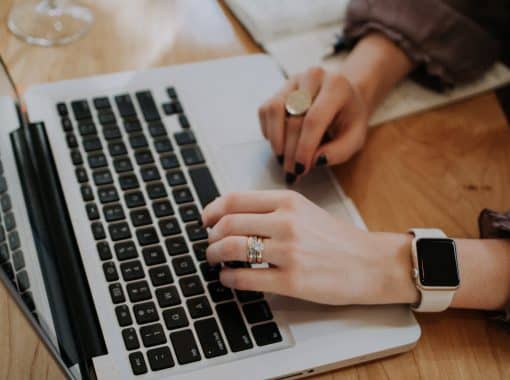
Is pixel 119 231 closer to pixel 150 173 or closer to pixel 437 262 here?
pixel 150 173

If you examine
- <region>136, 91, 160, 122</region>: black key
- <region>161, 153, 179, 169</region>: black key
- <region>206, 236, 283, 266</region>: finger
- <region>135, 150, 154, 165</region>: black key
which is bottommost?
<region>135, 150, 154, 165</region>: black key

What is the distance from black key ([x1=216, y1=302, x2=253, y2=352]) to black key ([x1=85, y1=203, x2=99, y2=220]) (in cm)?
17

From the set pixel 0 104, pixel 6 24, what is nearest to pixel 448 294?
pixel 0 104

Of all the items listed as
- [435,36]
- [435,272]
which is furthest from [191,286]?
[435,36]

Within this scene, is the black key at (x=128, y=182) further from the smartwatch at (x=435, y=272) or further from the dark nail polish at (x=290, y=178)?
the smartwatch at (x=435, y=272)

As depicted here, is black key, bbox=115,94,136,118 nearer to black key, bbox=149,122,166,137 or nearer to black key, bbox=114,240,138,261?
black key, bbox=149,122,166,137


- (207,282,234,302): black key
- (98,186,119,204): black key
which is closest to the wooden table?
(207,282,234,302): black key

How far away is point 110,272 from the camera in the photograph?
2.11 ft

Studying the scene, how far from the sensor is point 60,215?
0.69 metres

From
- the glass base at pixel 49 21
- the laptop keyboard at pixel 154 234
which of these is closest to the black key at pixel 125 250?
the laptop keyboard at pixel 154 234

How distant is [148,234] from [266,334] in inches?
6.4

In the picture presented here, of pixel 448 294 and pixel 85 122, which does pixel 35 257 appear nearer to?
pixel 85 122

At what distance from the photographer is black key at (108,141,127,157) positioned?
0.76 meters

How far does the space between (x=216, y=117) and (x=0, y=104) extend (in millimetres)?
254
